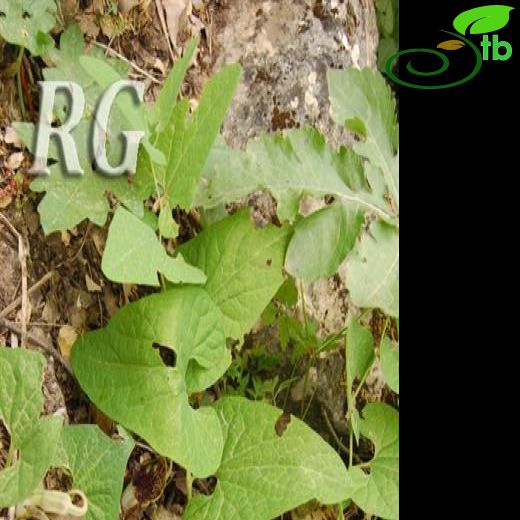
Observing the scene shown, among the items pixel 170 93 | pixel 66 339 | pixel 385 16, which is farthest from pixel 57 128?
pixel 385 16

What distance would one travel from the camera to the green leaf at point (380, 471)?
0.94 metres

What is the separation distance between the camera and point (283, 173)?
3.17 feet

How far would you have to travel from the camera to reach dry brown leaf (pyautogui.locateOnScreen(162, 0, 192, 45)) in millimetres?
1172

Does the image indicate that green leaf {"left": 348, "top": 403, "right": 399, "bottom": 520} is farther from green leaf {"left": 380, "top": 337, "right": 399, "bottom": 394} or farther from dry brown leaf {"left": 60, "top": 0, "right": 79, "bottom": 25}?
dry brown leaf {"left": 60, "top": 0, "right": 79, "bottom": 25}

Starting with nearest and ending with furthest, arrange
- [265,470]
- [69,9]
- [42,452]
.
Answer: [42,452] < [265,470] < [69,9]

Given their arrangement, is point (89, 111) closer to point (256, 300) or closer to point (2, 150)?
point (2, 150)

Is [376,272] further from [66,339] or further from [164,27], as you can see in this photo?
[164,27]

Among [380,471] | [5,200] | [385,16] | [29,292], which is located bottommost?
[380,471]

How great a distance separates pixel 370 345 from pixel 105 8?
0.66m

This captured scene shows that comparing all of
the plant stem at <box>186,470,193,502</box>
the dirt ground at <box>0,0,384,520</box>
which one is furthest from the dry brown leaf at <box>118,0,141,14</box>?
the plant stem at <box>186,470,193,502</box>

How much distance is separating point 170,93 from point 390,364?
491 millimetres
